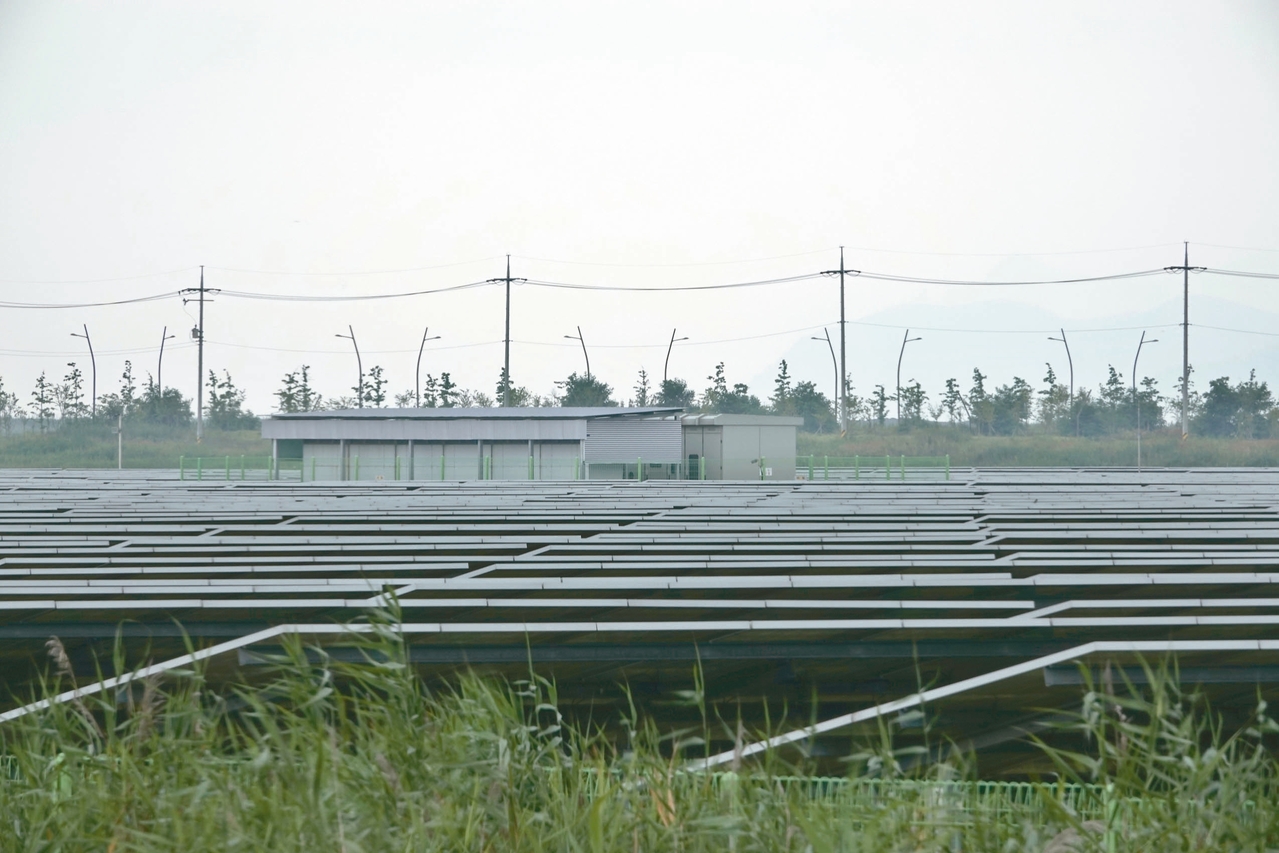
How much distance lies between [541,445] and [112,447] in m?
45.5

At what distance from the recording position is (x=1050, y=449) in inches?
3004

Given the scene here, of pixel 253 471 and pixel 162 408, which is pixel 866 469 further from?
pixel 162 408

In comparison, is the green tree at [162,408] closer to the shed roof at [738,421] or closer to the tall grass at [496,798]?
the shed roof at [738,421]

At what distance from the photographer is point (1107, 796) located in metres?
4.63

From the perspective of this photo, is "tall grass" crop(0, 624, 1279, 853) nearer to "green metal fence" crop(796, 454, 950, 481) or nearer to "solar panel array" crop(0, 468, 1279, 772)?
"solar panel array" crop(0, 468, 1279, 772)

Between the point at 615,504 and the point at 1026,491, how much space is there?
12.9 m

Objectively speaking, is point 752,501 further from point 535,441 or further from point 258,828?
point 258,828

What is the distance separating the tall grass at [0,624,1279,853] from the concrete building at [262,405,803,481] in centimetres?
3981

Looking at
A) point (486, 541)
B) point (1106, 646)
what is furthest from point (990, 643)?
point (486, 541)

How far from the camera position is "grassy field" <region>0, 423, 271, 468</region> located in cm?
7444

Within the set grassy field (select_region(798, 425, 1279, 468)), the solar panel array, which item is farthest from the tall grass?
grassy field (select_region(798, 425, 1279, 468))

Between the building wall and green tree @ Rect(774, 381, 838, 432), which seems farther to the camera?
green tree @ Rect(774, 381, 838, 432)

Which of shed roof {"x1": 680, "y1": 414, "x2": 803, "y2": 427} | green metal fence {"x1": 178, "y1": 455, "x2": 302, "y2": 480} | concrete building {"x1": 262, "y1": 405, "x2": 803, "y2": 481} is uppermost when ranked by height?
shed roof {"x1": 680, "y1": 414, "x2": 803, "y2": 427}

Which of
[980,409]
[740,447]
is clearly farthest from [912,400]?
[740,447]
